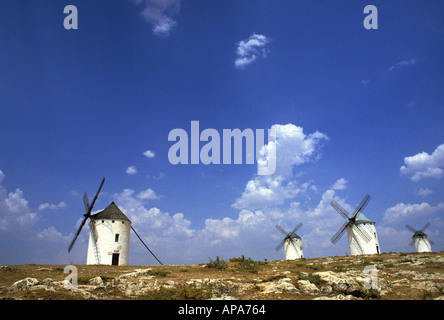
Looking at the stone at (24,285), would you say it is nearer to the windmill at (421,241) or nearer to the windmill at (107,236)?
the windmill at (107,236)

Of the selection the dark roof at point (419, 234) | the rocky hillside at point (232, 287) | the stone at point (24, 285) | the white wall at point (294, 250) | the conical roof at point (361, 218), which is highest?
the conical roof at point (361, 218)

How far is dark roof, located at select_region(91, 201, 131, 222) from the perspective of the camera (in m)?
32.0

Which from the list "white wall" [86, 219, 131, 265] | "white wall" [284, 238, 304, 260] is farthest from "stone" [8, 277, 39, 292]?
"white wall" [284, 238, 304, 260]

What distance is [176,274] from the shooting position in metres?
19.0

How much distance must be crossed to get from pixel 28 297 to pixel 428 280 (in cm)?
2126

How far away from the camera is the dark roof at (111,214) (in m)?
32.0

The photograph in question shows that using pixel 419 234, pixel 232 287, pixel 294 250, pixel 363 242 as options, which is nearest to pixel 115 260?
pixel 232 287

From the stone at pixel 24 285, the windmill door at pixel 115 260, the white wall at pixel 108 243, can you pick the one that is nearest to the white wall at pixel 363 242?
the white wall at pixel 108 243

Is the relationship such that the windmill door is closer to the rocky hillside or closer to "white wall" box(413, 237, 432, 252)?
the rocky hillside

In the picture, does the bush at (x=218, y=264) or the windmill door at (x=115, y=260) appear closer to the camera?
the bush at (x=218, y=264)
